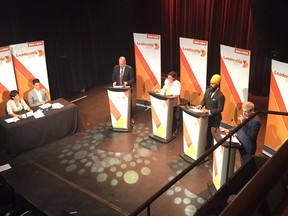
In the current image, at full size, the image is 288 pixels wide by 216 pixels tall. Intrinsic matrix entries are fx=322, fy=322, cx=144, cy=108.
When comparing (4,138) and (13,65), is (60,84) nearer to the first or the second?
(13,65)

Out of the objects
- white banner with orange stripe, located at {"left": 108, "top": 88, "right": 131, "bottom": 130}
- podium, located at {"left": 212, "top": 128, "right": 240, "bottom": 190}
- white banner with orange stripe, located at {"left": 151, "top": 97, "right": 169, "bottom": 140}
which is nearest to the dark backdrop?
A: white banner with orange stripe, located at {"left": 108, "top": 88, "right": 131, "bottom": 130}

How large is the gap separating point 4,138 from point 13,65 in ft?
5.78

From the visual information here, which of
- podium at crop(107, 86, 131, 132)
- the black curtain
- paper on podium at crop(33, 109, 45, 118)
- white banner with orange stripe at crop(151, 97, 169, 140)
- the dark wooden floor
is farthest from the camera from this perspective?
the black curtain

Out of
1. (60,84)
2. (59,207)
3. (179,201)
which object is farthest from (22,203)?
(60,84)

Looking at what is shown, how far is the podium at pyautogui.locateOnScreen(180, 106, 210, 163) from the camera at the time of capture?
204 inches

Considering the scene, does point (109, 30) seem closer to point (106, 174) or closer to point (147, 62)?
point (147, 62)

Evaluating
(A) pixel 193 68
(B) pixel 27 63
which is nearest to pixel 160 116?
(A) pixel 193 68

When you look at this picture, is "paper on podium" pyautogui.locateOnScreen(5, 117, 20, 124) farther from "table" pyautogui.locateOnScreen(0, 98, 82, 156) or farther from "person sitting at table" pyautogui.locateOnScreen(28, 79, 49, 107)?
"person sitting at table" pyautogui.locateOnScreen(28, 79, 49, 107)

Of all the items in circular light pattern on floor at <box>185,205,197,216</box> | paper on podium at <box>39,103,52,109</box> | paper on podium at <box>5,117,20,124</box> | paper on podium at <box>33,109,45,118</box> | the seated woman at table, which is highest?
the seated woman at table

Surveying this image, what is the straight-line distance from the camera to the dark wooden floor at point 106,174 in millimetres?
4621

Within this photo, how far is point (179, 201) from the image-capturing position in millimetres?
4617

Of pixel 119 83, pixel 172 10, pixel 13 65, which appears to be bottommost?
pixel 119 83

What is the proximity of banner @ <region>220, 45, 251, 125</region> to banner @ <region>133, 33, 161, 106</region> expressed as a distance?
1685 millimetres

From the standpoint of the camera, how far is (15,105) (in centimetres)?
621
